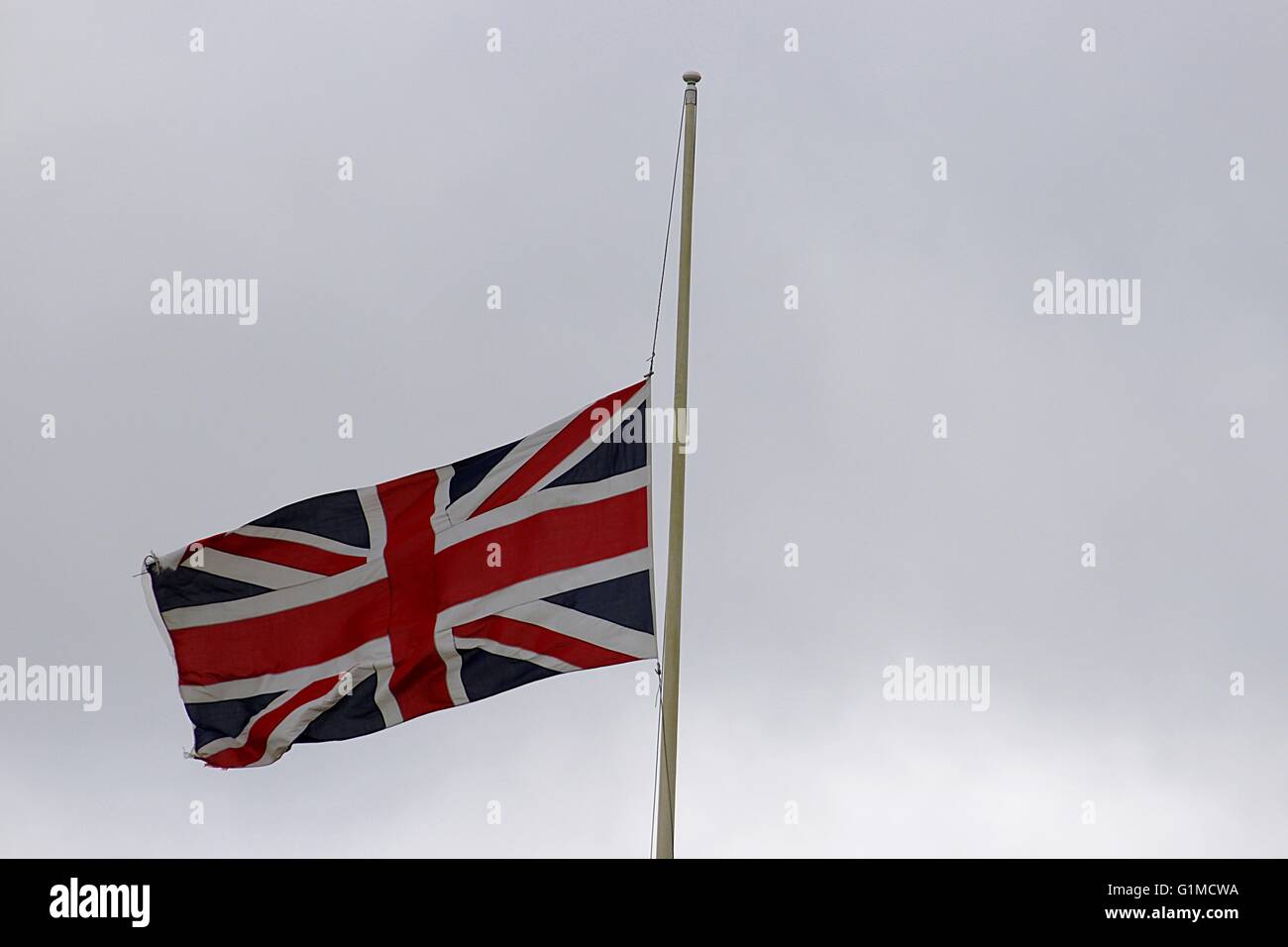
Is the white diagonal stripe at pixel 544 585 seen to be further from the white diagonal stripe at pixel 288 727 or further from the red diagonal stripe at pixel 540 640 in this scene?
the white diagonal stripe at pixel 288 727

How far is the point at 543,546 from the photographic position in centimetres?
2025

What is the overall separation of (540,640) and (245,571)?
354 cm

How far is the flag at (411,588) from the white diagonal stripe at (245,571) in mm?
16

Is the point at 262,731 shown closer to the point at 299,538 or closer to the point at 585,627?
the point at 299,538

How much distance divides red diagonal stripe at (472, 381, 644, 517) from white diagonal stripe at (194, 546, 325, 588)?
7.21 ft

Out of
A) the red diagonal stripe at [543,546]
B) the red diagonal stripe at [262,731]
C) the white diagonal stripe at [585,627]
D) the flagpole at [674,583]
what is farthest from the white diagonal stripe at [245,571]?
the flagpole at [674,583]

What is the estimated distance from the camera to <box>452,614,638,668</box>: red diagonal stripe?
19438 millimetres

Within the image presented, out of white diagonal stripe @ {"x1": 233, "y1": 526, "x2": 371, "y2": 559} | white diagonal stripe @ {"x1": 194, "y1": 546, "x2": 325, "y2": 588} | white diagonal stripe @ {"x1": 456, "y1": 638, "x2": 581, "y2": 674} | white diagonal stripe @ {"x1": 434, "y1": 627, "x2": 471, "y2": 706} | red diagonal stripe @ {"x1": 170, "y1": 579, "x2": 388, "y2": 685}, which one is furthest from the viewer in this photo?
white diagonal stripe @ {"x1": 233, "y1": 526, "x2": 371, "y2": 559}

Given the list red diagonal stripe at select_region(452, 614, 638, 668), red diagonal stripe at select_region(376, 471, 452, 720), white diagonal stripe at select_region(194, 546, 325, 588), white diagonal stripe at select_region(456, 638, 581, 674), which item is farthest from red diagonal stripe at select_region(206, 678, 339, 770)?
red diagonal stripe at select_region(452, 614, 638, 668)

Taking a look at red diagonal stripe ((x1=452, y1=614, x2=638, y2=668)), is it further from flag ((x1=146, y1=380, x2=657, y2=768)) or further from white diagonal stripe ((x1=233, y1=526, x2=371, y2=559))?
white diagonal stripe ((x1=233, y1=526, x2=371, y2=559))

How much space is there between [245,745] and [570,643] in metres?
3.80

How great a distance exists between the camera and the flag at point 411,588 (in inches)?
782

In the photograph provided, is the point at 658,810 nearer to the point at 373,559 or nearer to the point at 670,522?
the point at 670,522
